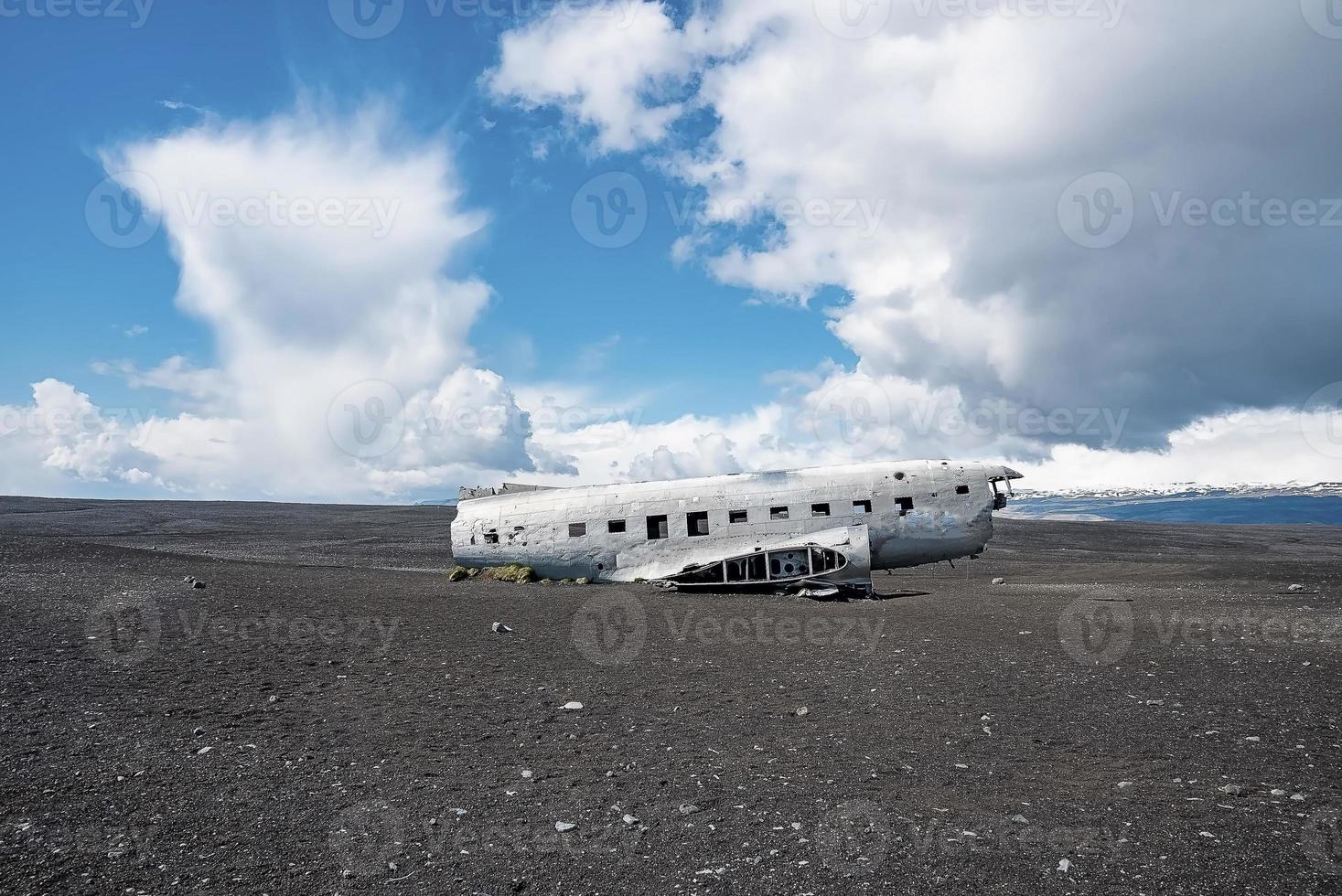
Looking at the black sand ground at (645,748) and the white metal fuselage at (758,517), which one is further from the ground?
the white metal fuselage at (758,517)

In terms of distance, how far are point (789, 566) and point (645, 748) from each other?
1714 centimetres

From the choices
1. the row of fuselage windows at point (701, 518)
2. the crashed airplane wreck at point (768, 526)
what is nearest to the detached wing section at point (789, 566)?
the crashed airplane wreck at point (768, 526)

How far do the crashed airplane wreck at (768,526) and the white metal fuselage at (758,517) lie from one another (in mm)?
36

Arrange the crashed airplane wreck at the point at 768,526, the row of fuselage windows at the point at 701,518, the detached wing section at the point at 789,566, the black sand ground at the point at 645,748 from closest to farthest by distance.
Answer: the black sand ground at the point at 645,748 < the detached wing section at the point at 789,566 < the crashed airplane wreck at the point at 768,526 < the row of fuselage windows at the point at 701,518

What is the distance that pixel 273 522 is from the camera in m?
68.9

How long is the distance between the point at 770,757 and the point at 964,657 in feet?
22.3

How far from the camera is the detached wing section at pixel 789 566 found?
24.4 meters

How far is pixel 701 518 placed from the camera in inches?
1029

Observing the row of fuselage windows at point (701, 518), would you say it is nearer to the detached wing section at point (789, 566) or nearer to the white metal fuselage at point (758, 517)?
the white metal fuselage at point (758, 517)

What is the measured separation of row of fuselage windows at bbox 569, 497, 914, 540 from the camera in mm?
25688

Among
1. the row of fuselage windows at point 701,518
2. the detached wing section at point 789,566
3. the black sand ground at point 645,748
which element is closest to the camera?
the black sand ground at point 645,748

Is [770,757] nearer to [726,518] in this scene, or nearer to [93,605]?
[93,605]

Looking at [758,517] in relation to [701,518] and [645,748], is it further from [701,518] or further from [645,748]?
[645,748]

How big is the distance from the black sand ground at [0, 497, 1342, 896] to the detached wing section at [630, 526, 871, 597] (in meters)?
6.10
